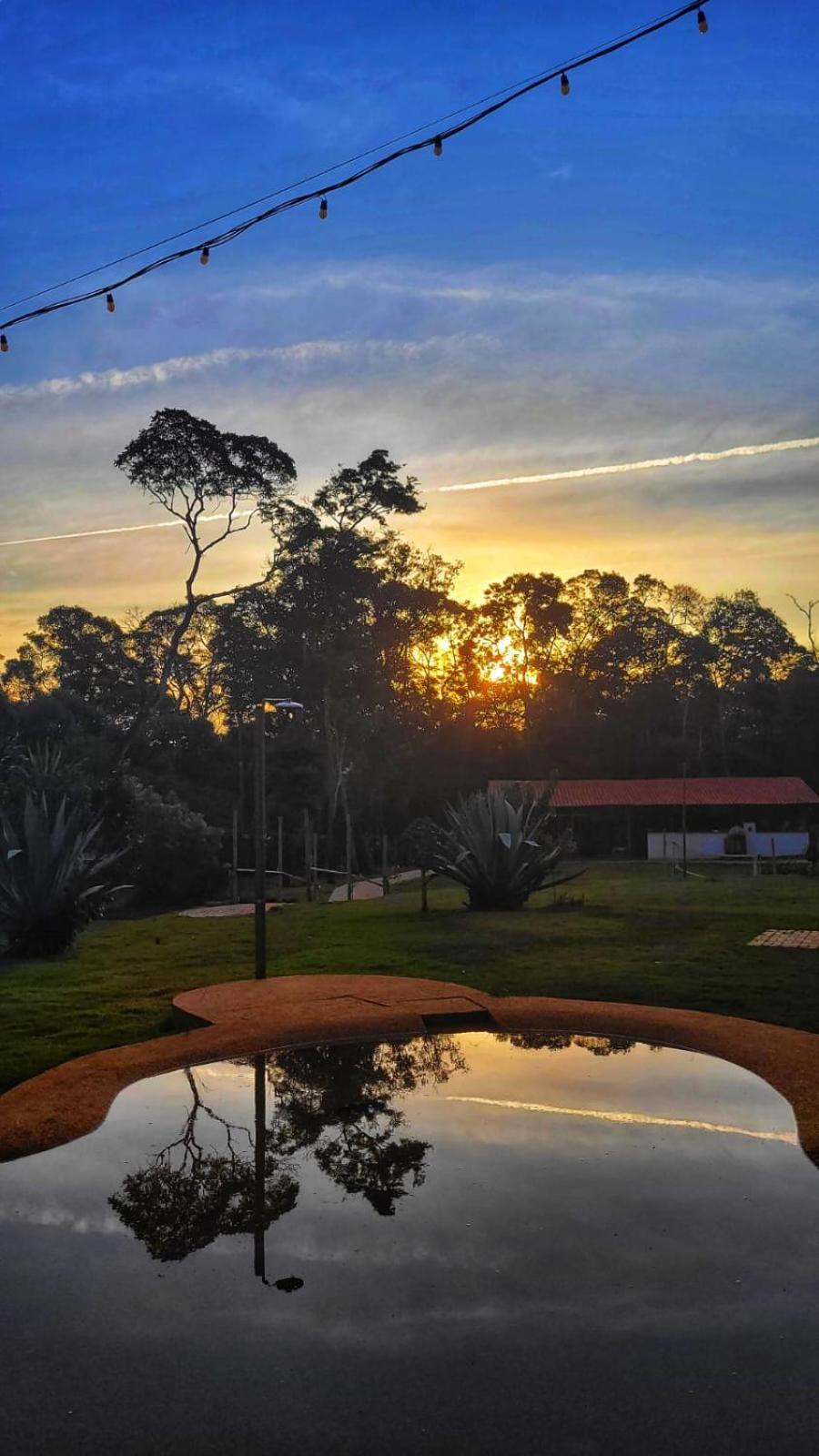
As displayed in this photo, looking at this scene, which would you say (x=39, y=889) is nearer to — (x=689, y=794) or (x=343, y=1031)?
(x=343, y=1031)

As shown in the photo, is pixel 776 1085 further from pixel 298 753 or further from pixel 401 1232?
pixel 298 753

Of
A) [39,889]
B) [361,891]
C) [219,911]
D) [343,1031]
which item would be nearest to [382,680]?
[361,891]

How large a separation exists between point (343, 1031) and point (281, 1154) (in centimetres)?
266

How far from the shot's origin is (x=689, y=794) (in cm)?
3791

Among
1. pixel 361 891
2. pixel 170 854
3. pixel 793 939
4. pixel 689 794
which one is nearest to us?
pixel 793 939

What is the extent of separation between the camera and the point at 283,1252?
4.57 metres

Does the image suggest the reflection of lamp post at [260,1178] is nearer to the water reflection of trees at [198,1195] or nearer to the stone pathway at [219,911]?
the water reflection of trees at [198,1195]

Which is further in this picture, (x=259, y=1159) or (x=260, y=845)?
(x=260, y=845)

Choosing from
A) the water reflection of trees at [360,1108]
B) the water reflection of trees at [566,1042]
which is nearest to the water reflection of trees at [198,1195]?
the water reflection of trees at [360,1108]

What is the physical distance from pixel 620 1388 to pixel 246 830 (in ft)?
104

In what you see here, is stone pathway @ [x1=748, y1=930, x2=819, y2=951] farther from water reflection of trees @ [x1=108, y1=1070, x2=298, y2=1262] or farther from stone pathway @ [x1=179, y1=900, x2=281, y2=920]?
stone pathway @ [x1=179, y1=900, x2=281, y2=920]

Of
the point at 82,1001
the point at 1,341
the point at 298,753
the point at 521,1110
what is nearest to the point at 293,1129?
the point at 521,1110

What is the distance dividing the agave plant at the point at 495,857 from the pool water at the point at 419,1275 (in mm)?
10027

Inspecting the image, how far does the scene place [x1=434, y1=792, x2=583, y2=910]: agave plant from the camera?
17.1 m
